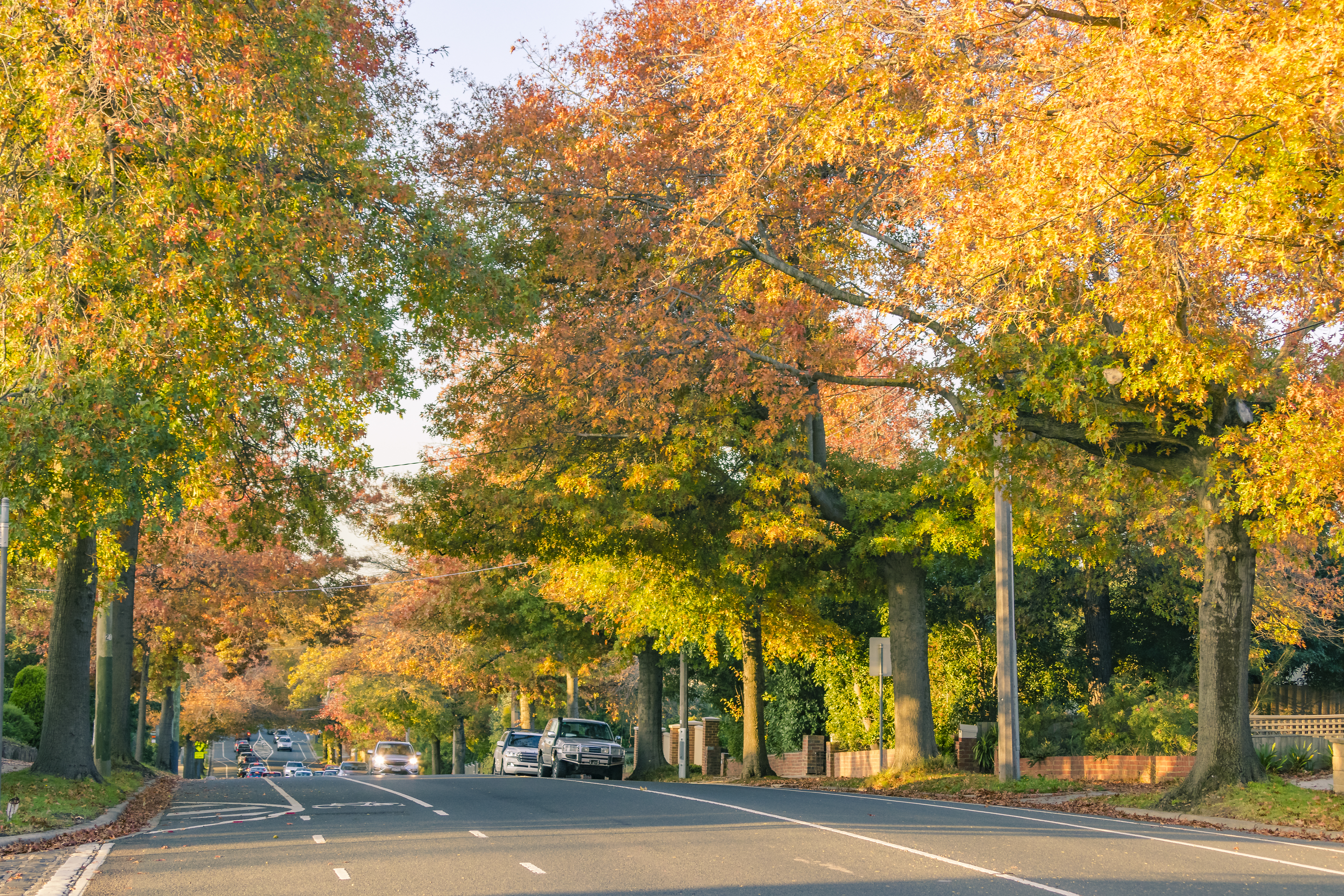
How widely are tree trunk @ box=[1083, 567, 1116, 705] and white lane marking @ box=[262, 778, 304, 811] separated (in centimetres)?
1821

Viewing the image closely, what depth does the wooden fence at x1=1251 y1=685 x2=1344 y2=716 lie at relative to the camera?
2920cm

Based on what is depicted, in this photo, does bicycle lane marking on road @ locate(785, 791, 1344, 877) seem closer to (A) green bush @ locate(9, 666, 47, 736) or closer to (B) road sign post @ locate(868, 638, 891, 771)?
(B) road sign post @ locate(868, 638, 891, 771)

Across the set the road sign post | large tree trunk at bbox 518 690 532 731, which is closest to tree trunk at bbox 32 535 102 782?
the road sign post

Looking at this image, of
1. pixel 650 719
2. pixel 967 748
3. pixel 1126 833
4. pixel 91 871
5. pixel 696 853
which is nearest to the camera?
pixel 91 871

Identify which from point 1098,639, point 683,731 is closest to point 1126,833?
point 1098,639

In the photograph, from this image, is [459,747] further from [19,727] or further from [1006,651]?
[1006,651]

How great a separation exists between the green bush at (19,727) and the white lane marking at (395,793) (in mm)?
7991

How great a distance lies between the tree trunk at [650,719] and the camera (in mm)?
40250

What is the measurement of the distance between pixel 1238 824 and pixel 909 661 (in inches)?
413

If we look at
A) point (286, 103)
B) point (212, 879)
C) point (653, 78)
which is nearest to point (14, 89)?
point (286, 103)

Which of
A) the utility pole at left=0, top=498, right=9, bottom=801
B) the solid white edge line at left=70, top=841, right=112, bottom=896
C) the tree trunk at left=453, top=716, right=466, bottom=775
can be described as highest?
the utility pole at left=0, top=498, right=9, bottom=801

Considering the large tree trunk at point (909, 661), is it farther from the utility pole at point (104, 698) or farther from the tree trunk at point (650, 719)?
the utility pole at point (104, 698)

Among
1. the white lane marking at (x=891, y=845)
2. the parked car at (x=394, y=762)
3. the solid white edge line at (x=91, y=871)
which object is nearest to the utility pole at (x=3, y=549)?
the solid white edge line at (x=91, y=871)

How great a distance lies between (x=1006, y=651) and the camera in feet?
72.0
